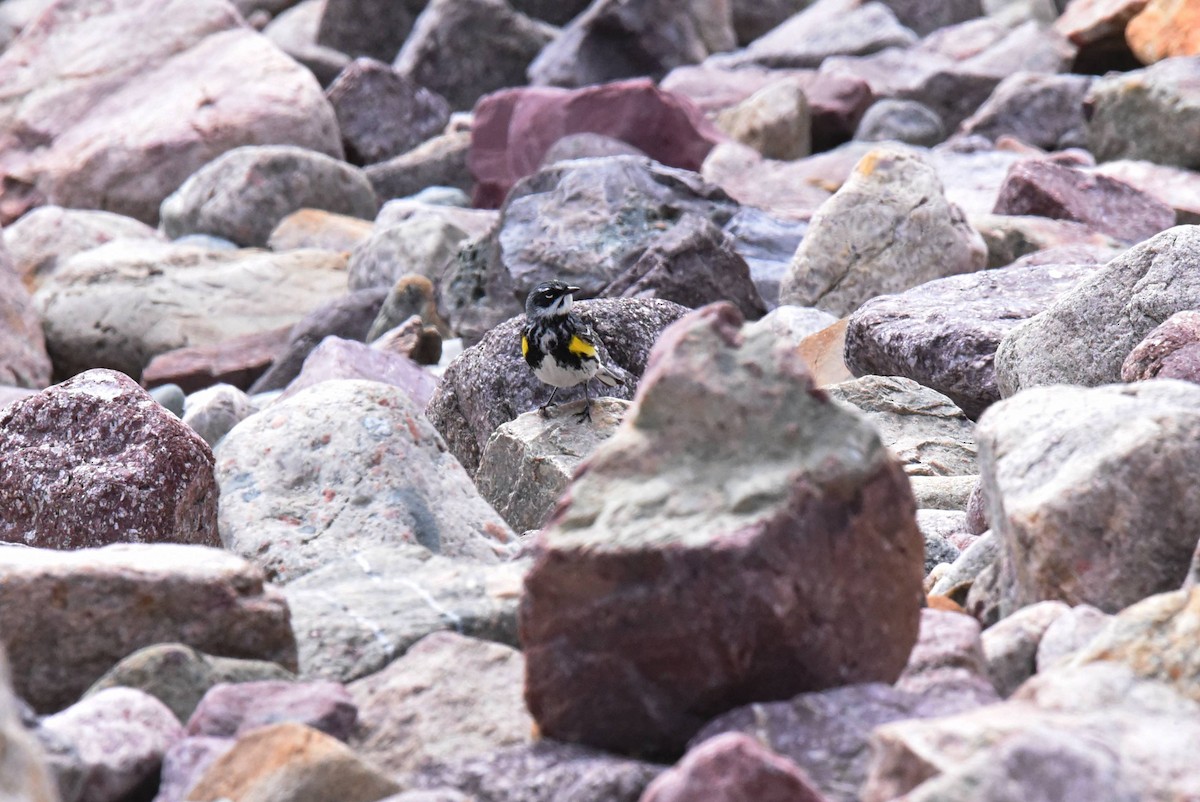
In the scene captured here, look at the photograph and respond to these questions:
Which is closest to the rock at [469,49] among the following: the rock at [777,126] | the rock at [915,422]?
the rock at [777,126]

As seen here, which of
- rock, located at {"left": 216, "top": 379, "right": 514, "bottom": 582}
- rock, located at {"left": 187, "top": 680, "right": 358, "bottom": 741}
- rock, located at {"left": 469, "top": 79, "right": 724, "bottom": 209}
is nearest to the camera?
rock, located at {"left": 187, "top": 680, "right": 358, "bottom": 741}

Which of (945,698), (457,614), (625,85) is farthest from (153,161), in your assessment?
(945,698)

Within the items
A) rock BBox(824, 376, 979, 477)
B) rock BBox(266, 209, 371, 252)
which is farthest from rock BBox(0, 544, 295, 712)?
rock BBox(266, 209, 371, 252)

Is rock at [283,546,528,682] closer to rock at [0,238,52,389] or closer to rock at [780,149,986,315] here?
rock at [780,149,986,315]

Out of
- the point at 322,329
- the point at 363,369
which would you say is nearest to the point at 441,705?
the point at 363,369

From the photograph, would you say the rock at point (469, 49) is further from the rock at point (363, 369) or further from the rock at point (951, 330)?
the rock at point (951, 330)

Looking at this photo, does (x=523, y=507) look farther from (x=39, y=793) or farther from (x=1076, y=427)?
(x=39, y=793)

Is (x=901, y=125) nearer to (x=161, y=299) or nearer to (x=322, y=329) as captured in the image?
(x=322, y=329)
